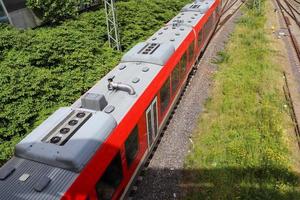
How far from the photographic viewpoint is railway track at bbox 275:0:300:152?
14.1m

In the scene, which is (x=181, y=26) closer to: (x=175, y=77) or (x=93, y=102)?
(x=175, y=77)

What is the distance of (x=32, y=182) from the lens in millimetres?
6254

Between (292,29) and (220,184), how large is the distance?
22.5 m

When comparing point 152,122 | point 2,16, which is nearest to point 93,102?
point 152,122

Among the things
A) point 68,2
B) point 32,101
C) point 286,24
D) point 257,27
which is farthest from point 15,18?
point 286,24

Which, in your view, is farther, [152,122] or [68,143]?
[152,122]

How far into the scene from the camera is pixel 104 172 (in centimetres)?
732

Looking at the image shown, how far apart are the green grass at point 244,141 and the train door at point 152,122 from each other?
190 cm

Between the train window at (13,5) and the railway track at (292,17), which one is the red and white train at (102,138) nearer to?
the train window at (13,5)

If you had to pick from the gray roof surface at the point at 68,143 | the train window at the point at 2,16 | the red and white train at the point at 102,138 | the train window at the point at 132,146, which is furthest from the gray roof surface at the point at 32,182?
the train window at the point at 2,16

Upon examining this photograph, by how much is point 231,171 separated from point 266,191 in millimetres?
1482

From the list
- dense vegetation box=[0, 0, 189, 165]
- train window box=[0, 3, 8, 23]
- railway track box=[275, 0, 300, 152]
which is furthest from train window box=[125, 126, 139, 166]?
train window box=[0, 3, 8, 23]

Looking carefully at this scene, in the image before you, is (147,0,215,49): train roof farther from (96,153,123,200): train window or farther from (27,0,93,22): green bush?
(96,153,123,200): train window

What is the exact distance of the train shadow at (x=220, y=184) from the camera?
9.67 metres
